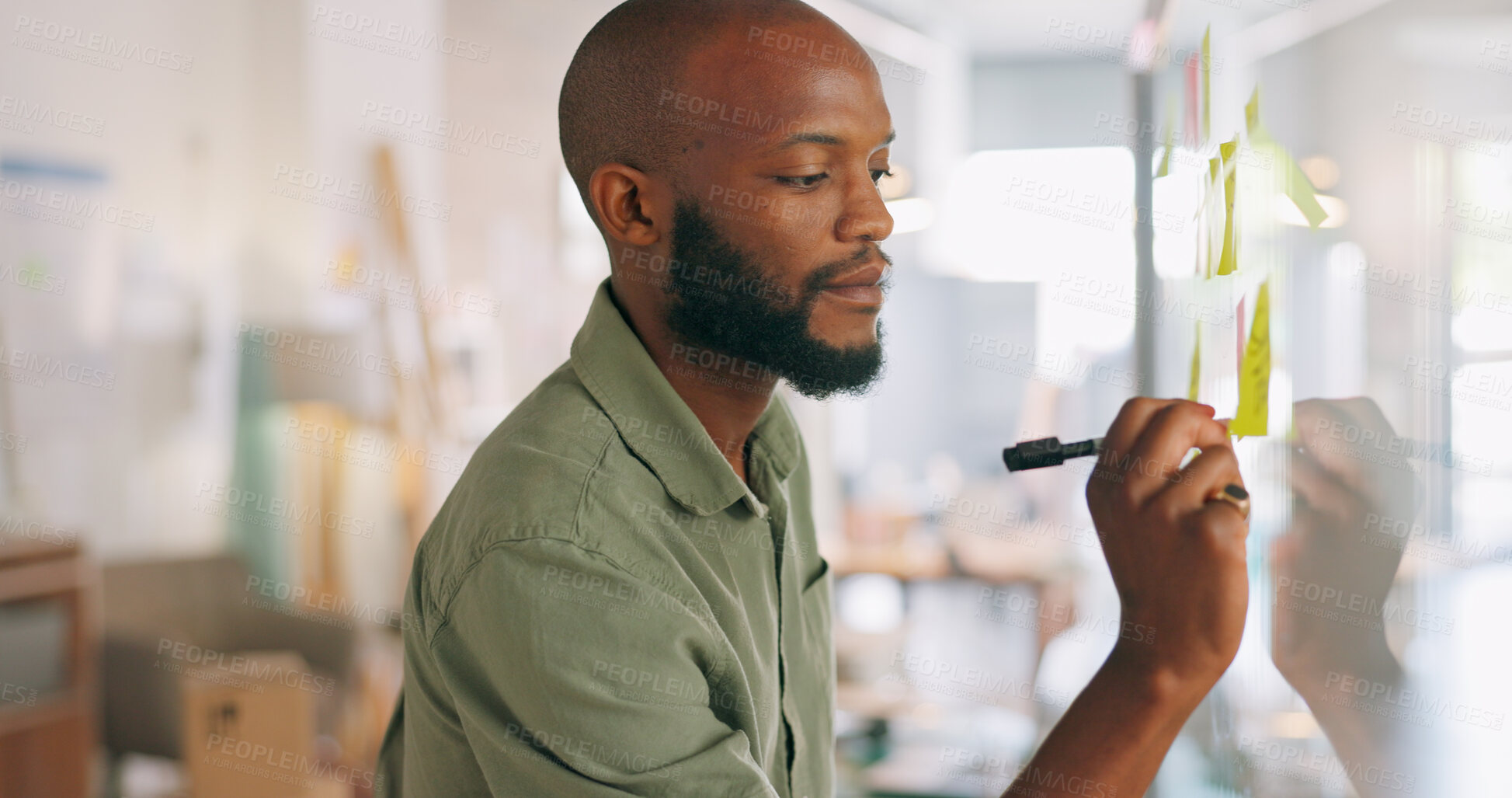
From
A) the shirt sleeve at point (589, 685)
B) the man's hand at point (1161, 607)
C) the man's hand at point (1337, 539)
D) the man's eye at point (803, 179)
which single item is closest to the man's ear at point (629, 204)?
the man's eye at point (803, 179)

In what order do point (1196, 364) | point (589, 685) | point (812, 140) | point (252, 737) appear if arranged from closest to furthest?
point (589, 685)
point (812, 140)
point (1196, 364)
point (252, 737)

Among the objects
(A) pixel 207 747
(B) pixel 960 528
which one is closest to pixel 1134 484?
(B) pixel 960 528

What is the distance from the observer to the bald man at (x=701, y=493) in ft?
2.08

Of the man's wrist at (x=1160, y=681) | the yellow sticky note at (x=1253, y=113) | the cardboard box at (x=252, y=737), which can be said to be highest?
the yellow sticky note at (x=1253, y=113)

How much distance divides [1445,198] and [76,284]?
260 centimetres

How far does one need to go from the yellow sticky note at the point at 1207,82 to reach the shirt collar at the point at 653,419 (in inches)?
18.1

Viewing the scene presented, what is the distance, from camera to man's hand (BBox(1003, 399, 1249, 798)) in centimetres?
65

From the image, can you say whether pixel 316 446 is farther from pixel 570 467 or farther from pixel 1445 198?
pixel 1445 198

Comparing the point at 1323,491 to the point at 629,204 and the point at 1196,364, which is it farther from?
the point at 629,204

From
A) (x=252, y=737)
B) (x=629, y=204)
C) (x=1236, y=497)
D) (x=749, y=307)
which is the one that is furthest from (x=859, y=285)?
(x=252, y=737)

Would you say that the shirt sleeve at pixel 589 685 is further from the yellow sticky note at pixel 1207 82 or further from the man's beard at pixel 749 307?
the yellow sticky note at pixel 1207 82

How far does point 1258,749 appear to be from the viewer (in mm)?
801

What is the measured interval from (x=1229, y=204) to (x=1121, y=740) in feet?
1.32

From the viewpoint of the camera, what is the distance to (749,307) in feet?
2.51
